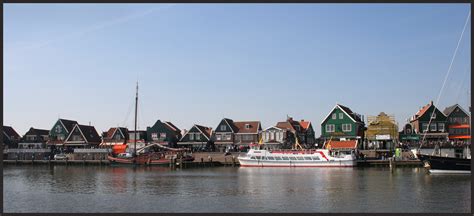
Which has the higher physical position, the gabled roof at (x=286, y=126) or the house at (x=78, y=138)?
the gabled roof at (x=286, y=126)

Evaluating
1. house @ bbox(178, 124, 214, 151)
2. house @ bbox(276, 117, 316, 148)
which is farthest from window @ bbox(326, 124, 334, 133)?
house @ bbox(178, 124, 214, 151)

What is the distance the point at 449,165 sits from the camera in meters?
56.2

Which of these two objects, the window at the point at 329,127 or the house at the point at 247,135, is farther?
the house at the point at 247,135

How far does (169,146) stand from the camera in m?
102

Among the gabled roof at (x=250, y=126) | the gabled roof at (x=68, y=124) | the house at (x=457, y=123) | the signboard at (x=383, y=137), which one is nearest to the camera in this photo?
the house at (x=457, y=123)

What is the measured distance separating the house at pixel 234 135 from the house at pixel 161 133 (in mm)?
9356

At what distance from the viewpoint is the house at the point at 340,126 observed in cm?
8931

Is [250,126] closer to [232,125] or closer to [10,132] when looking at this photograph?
[232,125]

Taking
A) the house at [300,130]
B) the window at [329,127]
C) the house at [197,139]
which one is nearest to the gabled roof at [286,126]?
the house at [300,130]

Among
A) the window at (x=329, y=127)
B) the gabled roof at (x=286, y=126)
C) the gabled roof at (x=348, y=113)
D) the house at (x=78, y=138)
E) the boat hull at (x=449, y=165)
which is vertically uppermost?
the gabled roof at (x=348, y=113)

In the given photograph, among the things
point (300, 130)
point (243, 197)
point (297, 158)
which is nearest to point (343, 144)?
point (297, 158)

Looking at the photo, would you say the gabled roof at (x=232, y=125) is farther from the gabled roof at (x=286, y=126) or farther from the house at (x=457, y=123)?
the house at (x=457, y=123)

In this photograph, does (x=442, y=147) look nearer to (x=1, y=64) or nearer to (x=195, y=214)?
(x=195, y=214)

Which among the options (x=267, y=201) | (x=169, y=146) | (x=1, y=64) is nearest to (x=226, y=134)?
(x=169, y=146)
